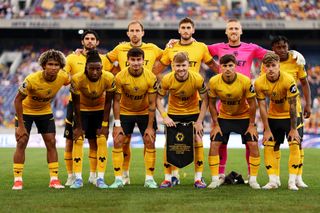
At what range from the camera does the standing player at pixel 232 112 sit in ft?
30.9

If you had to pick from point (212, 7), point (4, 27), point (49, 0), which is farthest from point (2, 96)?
point (212, 7)

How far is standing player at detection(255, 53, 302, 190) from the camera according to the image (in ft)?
30.2

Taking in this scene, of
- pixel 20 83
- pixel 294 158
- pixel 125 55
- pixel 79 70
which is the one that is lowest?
pixel 294 158

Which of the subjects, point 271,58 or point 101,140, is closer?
point 271,58

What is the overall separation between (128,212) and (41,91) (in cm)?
299

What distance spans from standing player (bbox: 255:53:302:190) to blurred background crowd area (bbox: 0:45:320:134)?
51.8 ft

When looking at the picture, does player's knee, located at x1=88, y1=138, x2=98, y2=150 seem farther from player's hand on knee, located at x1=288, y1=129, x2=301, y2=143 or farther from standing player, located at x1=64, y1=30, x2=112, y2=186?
player's hand on knee, located at x1=288, y1=129, x2=301, y2=143

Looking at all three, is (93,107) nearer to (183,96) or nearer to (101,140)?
(101,140)

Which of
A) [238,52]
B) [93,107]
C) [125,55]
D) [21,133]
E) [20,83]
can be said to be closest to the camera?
[21,133]

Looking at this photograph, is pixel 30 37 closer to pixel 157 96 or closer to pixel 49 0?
pixel 49 0

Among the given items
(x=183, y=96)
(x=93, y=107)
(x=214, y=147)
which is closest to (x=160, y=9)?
(x=93, y=107)

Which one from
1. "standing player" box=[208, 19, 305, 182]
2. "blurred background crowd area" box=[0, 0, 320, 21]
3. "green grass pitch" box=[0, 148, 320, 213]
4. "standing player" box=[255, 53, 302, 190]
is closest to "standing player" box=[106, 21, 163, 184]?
"green grass pitch" box=[0, 148, 320, 213]

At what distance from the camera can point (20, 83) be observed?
2533cm

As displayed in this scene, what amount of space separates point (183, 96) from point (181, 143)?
2.37 feet
